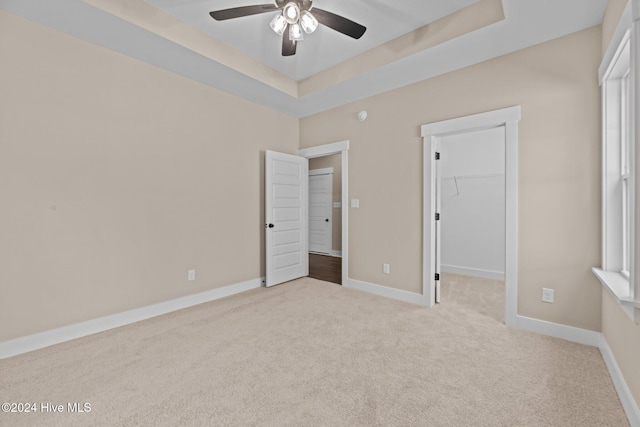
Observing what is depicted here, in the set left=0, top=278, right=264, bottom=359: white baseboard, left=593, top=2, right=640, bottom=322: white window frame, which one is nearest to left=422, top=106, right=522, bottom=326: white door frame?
left=593, top=2, right=640, bottom=322: white window frame

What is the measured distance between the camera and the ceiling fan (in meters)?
2.03

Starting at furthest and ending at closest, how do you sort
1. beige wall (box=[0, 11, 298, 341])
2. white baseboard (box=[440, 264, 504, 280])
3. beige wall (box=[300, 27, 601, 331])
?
1. white baseboard (box=[440, 264, 504, 280])
2. beige wall (box=[300, 27, 601, 331])
3. beige wall (box=[0, 11, 298, 341])

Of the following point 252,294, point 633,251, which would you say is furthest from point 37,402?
point 633,251

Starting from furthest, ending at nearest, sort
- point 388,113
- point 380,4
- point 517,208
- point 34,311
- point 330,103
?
point 330,103 < point 388,113 < point 517,208 < point 380,4 < point 34,311

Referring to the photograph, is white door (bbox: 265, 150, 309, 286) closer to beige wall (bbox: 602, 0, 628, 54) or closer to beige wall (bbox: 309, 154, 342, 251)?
beige wall (bbox: 309, 154, 342, 251)

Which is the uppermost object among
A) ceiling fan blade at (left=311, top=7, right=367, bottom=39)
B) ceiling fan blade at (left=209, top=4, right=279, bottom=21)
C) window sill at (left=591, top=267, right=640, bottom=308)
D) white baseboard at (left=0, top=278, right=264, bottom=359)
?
ceiling fan blade at (left=209, top=4, right=279, bottom=21)

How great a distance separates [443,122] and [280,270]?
112 inches

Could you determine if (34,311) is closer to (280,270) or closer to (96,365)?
(96,365)

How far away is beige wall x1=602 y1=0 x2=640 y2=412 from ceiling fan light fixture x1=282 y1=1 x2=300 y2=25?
2031mm

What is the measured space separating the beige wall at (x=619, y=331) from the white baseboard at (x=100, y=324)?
11.4ft

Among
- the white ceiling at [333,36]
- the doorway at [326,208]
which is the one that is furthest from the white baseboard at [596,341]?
the doorway at [326,208]

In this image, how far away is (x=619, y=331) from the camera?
5.65 ft

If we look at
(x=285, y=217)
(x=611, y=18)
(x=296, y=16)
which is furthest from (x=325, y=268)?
(x=611, y=18)

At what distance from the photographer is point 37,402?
5.22 feet
